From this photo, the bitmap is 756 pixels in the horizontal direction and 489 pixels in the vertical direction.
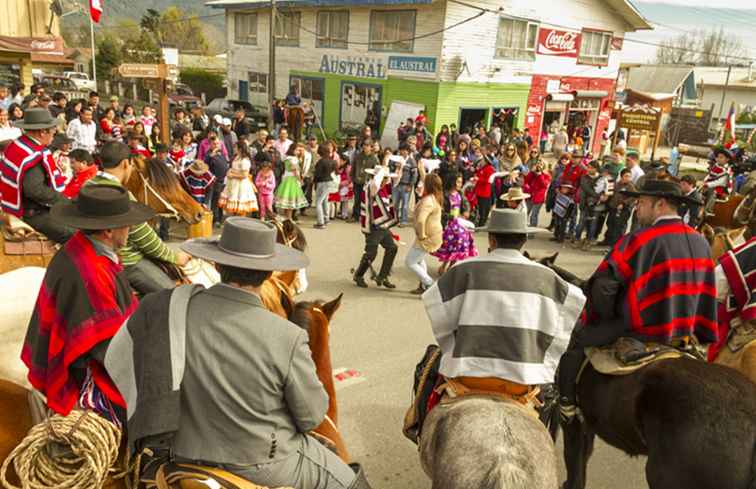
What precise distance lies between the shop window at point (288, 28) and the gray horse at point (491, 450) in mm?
26732

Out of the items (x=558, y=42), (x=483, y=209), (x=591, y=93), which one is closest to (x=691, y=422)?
(x=483, y=209)

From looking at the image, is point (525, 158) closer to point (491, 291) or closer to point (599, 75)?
point (491, 291)

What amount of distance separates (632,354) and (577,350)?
0.51 m

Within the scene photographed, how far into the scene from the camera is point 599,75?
28.0m

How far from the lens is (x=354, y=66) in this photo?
2464 centimetres

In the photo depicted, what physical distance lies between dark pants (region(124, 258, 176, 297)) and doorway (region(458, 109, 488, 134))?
2035 cm

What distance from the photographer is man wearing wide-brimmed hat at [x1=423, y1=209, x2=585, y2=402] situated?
3371mm

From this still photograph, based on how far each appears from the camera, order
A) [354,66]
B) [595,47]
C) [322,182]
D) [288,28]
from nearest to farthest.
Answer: [322,182] → [354,66] → [595,47] → [288,28]

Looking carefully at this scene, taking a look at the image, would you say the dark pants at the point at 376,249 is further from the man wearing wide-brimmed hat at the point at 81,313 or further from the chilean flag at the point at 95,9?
the chilean flag at the point at 95,9

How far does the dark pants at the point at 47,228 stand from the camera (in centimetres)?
523

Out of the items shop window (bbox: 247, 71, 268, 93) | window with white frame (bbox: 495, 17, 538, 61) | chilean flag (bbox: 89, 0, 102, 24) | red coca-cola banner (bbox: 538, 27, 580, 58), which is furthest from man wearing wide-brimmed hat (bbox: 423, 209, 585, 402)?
shop window (bbox: 247, 71, 268, 93)

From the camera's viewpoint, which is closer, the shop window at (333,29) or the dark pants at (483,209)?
the dark pants at (483,209)

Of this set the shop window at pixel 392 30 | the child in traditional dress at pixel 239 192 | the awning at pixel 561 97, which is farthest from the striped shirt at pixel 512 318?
the awning at pixel 561 97

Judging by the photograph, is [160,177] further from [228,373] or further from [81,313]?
[228,373]
